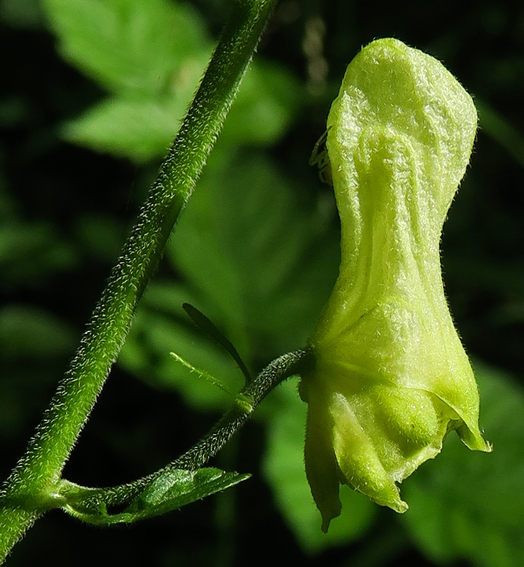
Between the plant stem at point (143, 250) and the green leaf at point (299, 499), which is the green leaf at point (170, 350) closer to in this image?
the green leaf at point (299, 499)

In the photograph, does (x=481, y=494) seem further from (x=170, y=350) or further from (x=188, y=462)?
(x=188, y=462)

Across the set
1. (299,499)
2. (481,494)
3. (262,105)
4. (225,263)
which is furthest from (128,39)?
(481,494)

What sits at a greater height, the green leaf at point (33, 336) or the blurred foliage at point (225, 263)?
the blurred foliage at point (225, 263)

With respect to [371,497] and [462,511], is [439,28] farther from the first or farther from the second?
[371,497]

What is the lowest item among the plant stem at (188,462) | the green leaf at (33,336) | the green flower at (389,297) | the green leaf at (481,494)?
the green leaf at (33,336)

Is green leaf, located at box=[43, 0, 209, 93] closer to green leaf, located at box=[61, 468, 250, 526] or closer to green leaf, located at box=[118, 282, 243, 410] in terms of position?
green leaf, located at box=[118, 282, 243, 410]

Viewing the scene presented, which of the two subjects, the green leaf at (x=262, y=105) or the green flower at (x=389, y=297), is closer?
the green flower at (x=389, y=297)

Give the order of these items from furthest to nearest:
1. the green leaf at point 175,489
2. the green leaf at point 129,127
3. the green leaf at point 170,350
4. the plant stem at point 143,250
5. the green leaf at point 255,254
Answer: the green leaf at point 255,254 → the green leaf at point 170,350 → the green leaf at point 129,127 → the plant stem at point 143,250 → the green leaf at point 175,489

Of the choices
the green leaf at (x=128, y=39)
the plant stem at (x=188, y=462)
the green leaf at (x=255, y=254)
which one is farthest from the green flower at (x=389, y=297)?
the green leaf at (x=255, y=254)
